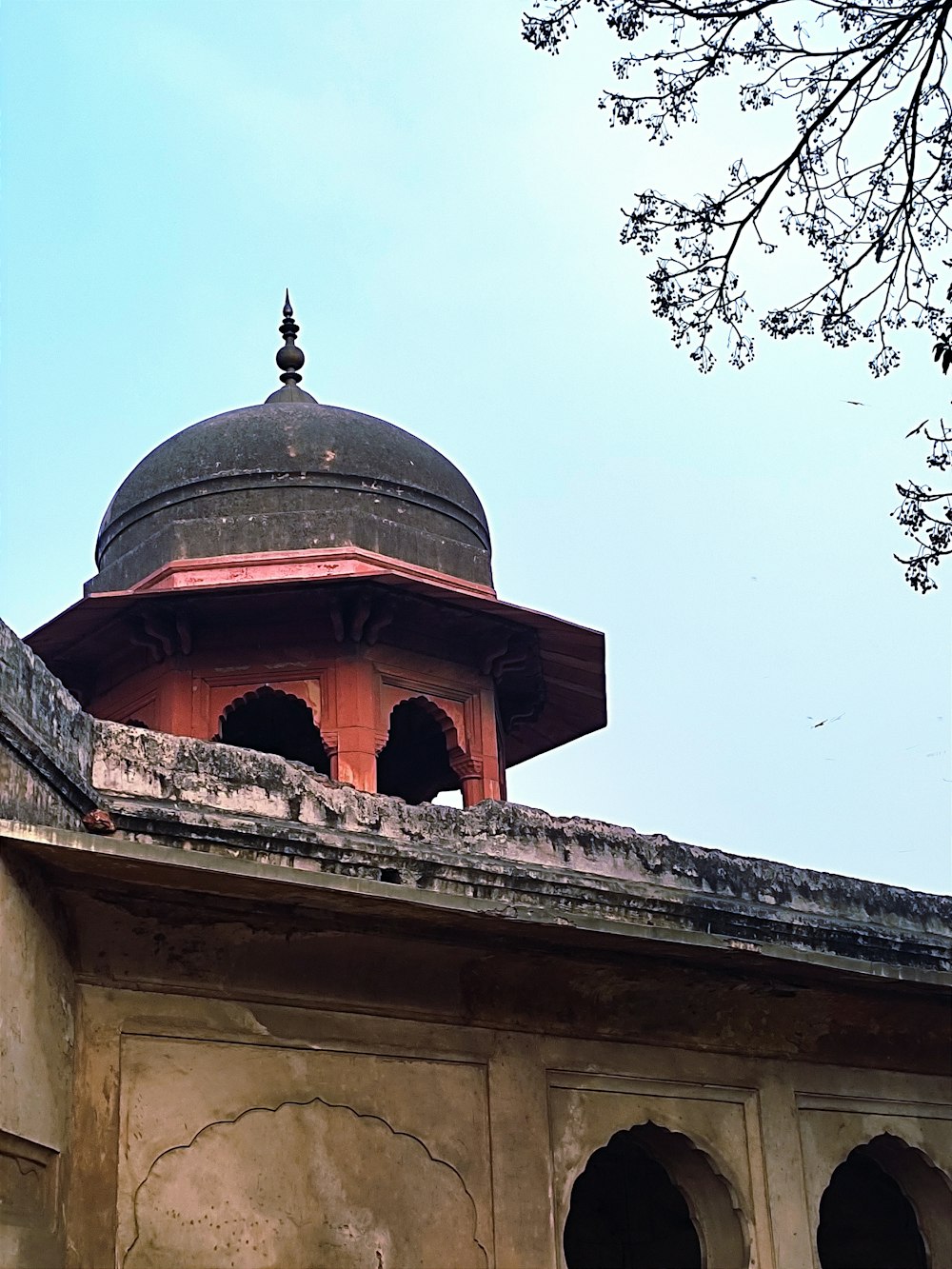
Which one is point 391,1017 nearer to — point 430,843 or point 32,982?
point 430,843

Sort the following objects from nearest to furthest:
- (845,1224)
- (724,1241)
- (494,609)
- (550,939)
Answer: (550,939) < (724,1241) < (845,1224) < (494,609)

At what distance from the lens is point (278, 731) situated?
39.2ft

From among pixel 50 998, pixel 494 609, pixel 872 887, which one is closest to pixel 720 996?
pixel 872 887

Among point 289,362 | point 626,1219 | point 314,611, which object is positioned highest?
point 289,362

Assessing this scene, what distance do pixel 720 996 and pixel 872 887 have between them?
163cm

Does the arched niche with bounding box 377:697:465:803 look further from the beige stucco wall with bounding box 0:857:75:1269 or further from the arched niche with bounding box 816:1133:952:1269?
the beige stucco wall with bounding box 0:857:75:1269

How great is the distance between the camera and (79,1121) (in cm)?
562

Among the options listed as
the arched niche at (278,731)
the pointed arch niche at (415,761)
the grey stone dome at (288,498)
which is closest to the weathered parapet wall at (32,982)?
the grey stone dome at (288,498)

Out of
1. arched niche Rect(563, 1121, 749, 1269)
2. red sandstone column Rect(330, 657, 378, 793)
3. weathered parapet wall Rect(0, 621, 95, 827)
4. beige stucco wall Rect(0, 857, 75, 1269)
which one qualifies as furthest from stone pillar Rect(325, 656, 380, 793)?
beige stucco wall Rect(0, 857, 75, 1269)

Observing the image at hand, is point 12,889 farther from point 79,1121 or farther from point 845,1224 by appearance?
point 845,1224

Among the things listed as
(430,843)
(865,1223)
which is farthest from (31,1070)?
(865,1223)

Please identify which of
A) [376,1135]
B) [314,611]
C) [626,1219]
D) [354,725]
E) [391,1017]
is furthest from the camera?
[314,611]

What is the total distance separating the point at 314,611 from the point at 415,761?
236 cm

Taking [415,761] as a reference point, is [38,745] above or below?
below
